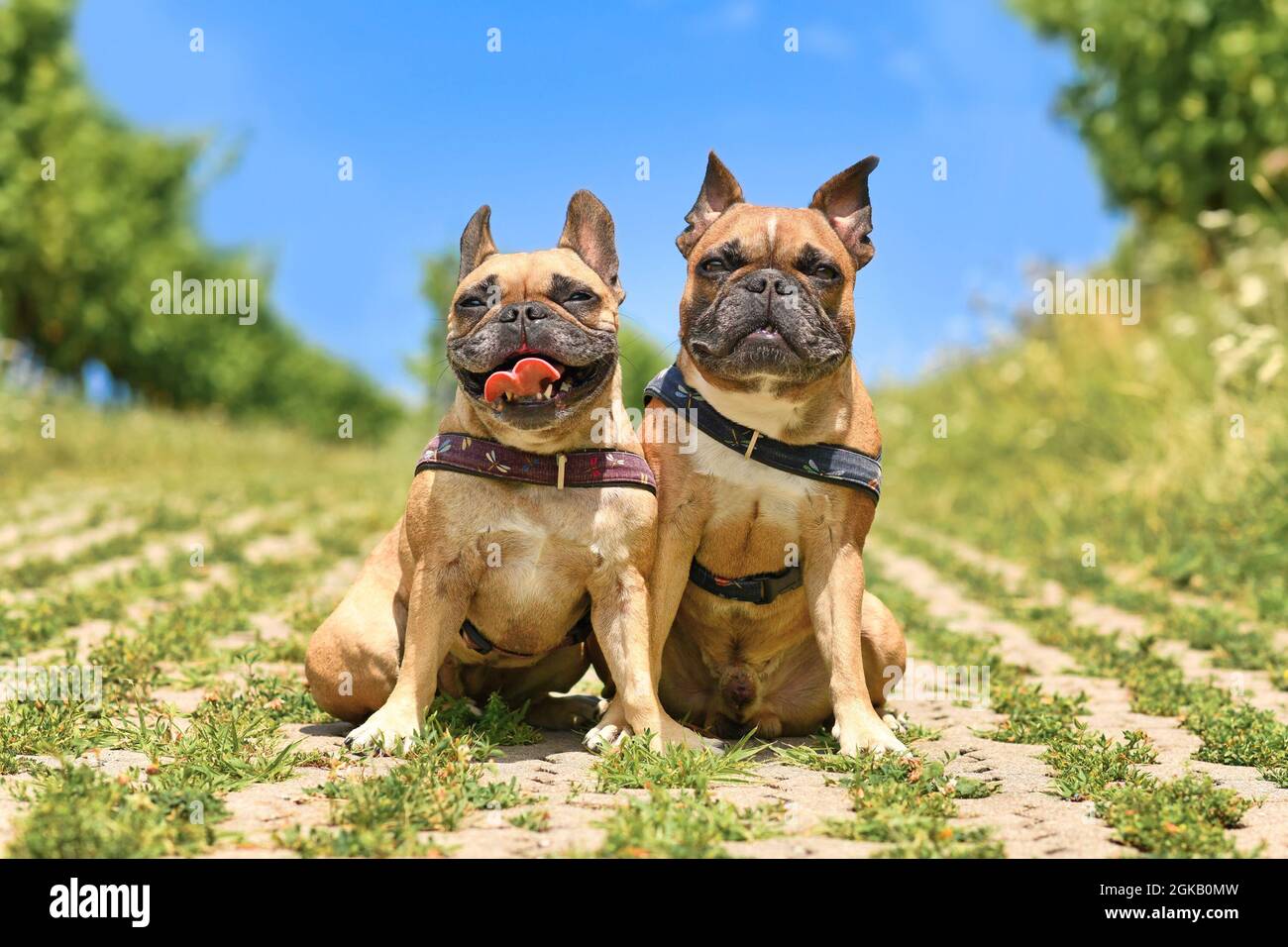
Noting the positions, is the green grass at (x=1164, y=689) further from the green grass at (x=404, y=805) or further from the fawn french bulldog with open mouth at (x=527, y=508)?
the green grass at (x=404, y=805)

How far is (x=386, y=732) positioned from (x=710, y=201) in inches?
83.9

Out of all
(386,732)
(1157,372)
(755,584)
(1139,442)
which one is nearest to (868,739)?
(755,584)

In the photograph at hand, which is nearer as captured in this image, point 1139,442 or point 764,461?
point 764,461

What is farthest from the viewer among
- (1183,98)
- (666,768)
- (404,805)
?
(1183,98)

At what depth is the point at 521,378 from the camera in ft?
12.2

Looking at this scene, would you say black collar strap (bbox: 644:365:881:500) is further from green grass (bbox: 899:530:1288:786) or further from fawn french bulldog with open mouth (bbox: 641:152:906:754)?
green grass (bbox: 899:530:1288:786)

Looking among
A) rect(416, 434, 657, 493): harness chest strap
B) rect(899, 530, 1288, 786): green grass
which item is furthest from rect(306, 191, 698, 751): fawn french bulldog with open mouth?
rect(899, 530, 1288, 786): green grass

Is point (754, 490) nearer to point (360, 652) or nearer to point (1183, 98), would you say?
point (360, 652)

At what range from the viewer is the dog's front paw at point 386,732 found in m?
3.72

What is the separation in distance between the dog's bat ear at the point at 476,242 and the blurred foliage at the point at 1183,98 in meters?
9.44

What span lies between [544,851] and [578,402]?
1.55 m

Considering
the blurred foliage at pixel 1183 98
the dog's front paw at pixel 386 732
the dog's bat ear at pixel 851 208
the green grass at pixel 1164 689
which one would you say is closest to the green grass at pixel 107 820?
the dog's front paw at pixel 386 732

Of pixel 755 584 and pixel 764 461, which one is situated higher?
pixel 764 461
